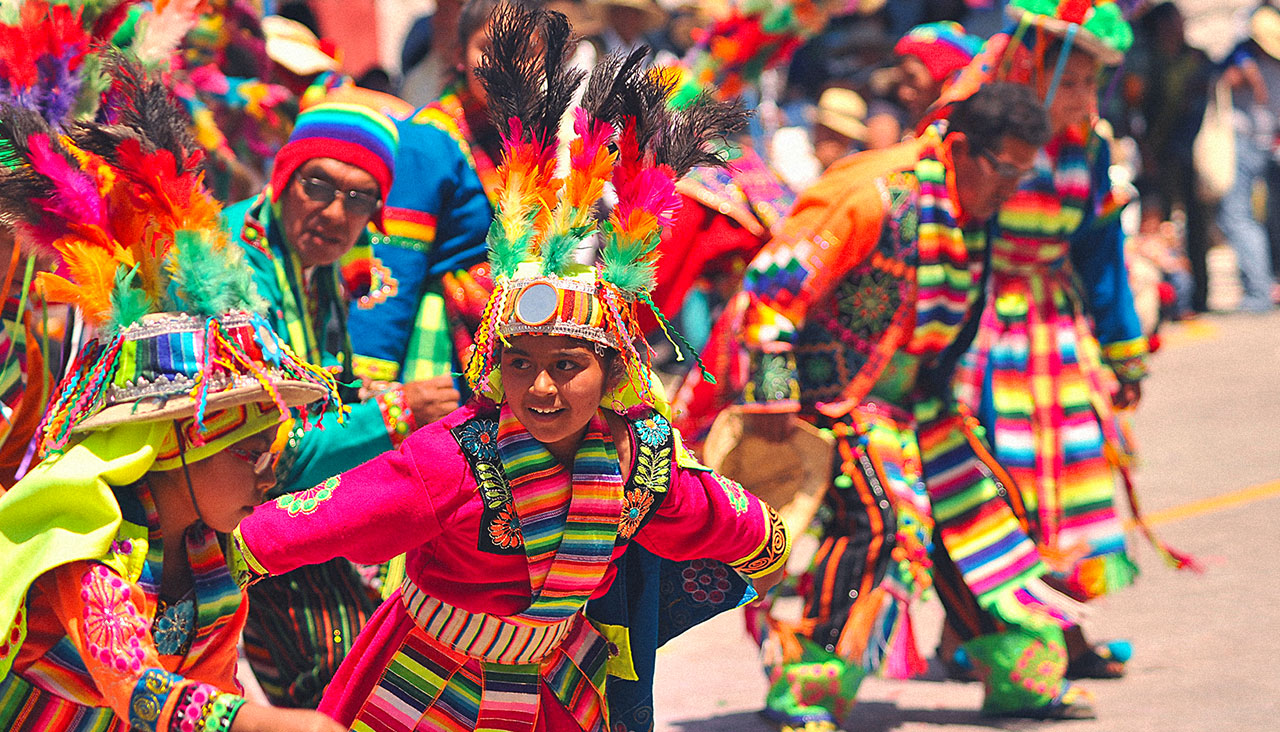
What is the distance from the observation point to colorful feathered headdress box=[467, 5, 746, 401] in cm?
316

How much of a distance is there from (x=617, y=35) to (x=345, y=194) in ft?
18.9

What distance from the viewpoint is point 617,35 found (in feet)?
32.0

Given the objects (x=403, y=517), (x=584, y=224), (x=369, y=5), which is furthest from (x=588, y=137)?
(x=369, y=5)

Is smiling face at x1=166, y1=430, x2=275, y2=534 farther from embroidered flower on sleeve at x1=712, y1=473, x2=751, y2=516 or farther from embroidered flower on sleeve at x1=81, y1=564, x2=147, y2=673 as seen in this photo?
embroidered flower on sleeve at x1=712, y1=473, x2=751, y2=516

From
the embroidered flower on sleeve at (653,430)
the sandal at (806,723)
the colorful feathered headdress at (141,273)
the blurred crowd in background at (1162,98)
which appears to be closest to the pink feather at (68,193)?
the colorful feathered headdress at (141,273)

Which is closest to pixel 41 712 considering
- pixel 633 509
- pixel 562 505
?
pixel 562 505

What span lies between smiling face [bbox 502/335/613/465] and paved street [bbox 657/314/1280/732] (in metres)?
2.18

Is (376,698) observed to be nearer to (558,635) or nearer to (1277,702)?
(558,635)

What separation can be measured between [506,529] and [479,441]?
17cm

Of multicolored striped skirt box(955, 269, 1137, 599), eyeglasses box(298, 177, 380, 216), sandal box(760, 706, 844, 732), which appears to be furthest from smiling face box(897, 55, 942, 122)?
eyeglasses box(298, 177, 380, 216)

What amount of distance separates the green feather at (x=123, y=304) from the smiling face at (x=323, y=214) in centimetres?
100

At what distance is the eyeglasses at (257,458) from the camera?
3293 mm

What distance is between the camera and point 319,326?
14.2 ft

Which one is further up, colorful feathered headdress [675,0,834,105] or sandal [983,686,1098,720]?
colorful feathered headdress [675,0,834,105]
